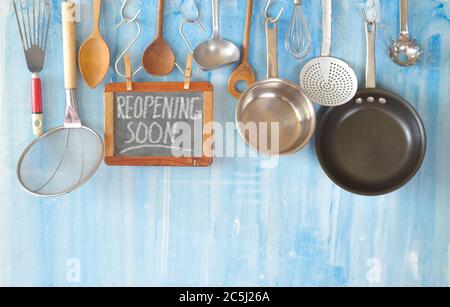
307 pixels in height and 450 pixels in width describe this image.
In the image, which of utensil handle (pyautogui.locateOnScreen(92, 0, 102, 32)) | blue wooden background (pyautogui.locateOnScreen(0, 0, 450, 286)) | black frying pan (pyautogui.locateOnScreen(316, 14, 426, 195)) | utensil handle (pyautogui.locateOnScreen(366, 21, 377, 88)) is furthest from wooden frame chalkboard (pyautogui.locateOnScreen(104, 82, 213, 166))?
utensil handle (pyautogui.locateOnScreen(366, 21, 377, 88))

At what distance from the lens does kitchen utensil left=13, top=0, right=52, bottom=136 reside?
114 centimetres

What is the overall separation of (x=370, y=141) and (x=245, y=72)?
1.14 ft

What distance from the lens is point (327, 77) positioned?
3.74ft

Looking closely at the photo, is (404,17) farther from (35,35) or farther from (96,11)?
(35,35)

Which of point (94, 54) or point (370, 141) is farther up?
point (94, 54)

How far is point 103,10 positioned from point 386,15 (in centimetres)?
68

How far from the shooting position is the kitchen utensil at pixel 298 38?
3.74 feet

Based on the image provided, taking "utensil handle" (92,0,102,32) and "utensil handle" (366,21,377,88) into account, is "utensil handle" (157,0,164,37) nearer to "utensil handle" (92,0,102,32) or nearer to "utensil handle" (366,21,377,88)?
"utensil handle" (92,0,102,32)

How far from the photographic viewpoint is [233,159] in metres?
1.18

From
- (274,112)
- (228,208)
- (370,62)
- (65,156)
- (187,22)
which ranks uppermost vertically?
(187,22)

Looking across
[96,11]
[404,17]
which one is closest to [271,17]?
[404,17]
